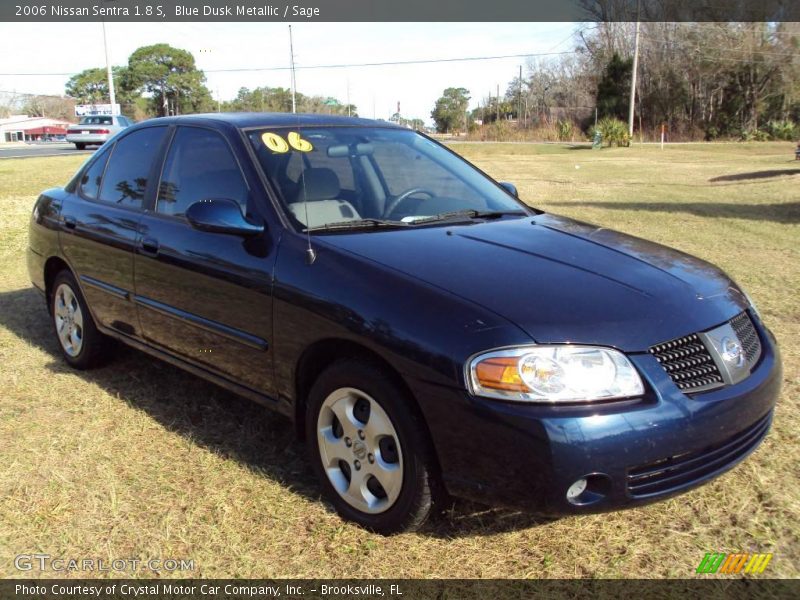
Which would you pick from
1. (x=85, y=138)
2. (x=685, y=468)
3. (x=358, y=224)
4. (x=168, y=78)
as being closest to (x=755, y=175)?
(x=358, y=224)

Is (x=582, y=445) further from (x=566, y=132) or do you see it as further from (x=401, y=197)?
(x=566, y=132)

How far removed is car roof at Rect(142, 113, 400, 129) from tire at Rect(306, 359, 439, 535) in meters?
1.53

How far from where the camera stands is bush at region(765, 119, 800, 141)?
148 ft

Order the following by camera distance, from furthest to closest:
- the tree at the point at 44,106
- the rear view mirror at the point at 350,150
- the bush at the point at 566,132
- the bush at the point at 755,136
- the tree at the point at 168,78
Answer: the tree at the point at 44,106 → the tree at the point at 168,78 → the bush at the point at 566,132 → the bush at the point at 755,136 → the rear view mirror at the point at 350,150

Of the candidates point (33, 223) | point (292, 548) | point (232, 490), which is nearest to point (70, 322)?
point (33, 223)

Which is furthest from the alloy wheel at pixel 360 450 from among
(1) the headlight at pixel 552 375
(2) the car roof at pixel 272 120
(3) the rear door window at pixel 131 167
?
(3) the rear door window at pixel 131 167

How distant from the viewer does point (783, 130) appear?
4534cm

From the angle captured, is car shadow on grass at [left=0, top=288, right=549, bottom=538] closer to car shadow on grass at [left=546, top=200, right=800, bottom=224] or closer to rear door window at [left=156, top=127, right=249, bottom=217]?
rear door window at [left=156, top=127, right=249, bottom=217]

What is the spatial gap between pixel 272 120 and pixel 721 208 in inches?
448

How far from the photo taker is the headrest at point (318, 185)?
3.26 metres

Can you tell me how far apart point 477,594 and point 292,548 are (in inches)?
29.2

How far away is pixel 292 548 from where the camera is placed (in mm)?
2709

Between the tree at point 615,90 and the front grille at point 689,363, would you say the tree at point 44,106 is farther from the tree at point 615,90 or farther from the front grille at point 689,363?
the front grille at point 689,363

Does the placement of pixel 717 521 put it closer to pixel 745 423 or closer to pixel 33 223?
pixel 745 423
